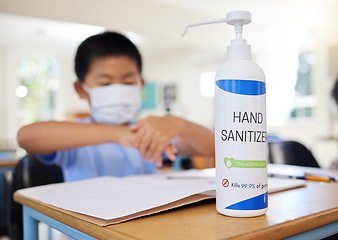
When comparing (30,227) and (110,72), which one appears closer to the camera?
(30,227)

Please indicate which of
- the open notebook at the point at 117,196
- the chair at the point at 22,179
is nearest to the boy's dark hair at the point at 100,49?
the chair at the point at 22,179

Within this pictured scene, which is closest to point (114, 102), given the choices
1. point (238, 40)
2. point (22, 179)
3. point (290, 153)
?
point (22, 179)

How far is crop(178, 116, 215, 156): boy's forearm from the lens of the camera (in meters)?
0.96

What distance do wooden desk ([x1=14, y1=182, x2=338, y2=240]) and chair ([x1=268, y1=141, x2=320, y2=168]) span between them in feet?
2.98

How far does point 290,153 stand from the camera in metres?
1.45

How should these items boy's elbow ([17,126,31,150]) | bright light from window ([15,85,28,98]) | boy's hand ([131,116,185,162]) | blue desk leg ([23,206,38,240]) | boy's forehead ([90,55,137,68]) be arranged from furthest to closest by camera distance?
bright light from window ([15,85,28,98]) → boy's forehead ([90,55,137,68]) → boy's elbow ([17,126,31,150]) → boy's hand ([131,116,185,162]) → blue desk leg ([23,206,38,240])

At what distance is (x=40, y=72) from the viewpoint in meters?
7.89

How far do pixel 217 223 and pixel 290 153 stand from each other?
1.14m

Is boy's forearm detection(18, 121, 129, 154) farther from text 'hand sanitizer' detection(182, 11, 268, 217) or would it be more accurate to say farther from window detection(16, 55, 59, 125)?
window detection(16, 55, 59, 125)

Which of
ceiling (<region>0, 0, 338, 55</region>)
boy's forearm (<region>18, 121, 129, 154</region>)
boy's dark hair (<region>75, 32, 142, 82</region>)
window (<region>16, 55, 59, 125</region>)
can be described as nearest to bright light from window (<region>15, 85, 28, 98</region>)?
window (<region>16, 55, 59, 125</region>)

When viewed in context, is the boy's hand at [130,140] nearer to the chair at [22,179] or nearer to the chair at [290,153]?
the chair at [22,179]

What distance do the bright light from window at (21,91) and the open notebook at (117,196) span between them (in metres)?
7.47

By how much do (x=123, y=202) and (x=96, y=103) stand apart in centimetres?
65

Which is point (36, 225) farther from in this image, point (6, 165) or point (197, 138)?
point (6, 165)
